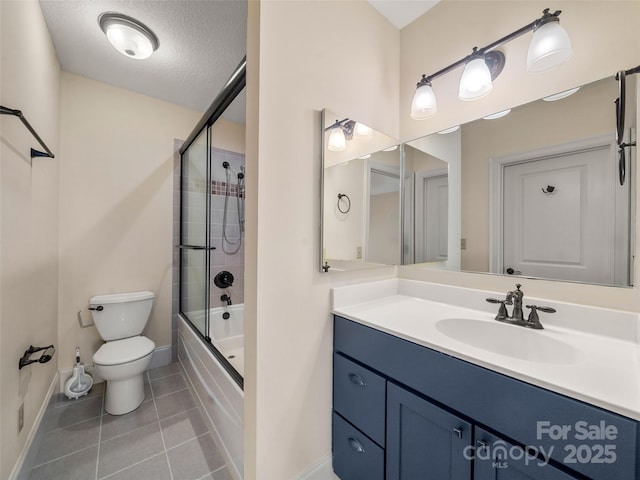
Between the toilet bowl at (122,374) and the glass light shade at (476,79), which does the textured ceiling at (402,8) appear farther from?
the toilet bowl at (122,374)

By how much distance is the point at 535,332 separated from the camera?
102cm

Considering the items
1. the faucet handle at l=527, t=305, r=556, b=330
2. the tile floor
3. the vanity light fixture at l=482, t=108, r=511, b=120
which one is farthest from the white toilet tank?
the vanity light fixture at l=482, t=108, r=511, b=120

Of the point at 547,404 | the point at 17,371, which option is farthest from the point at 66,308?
the point at 547,404

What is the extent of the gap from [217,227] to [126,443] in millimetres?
1658

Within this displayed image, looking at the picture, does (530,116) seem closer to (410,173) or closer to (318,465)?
(410,173)

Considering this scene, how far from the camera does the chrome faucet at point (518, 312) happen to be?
105cm

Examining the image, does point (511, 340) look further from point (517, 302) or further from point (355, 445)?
point (355, 445)

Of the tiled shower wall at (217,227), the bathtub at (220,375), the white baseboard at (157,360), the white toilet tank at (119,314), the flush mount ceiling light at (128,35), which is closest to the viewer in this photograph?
the bathtub at (220,375)

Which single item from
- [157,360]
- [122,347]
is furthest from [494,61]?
[157,360]

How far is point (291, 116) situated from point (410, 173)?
33.5 inches

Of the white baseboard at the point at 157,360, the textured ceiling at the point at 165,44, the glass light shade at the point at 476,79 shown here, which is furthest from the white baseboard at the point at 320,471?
the textured ceiling at the point at 165,44

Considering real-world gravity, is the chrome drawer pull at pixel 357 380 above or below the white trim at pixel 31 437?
above

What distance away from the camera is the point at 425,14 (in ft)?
5.09

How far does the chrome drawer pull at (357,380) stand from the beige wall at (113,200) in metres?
2.10
